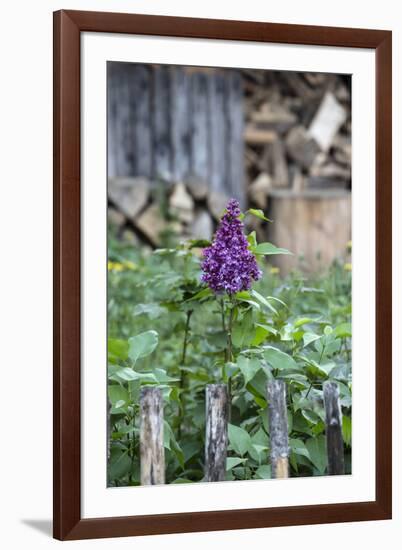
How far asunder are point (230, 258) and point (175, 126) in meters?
3.89

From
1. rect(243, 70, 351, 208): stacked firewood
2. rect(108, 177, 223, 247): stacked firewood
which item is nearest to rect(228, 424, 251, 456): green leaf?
rect(108, 177, 223, 247): stacked firewood

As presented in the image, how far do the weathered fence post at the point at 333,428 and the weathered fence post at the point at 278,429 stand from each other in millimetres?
125

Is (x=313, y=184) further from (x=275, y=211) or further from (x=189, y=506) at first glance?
(x=189, y=506)

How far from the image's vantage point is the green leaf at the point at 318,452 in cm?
277

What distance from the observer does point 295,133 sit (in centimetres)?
685

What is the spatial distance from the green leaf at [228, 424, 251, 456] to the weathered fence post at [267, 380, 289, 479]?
2.9 inches

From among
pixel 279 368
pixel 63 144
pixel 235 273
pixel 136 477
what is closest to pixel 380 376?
pixel 279 368

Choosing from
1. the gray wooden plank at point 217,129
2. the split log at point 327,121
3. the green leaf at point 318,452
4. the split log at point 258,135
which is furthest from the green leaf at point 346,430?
the split log at point 327,121

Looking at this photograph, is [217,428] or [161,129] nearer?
[217,428]

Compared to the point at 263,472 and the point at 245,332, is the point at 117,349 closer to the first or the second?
the point at 245,332

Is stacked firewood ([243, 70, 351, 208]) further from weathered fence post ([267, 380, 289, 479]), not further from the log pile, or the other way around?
weathered fence post ([267, 380, 289, 479])

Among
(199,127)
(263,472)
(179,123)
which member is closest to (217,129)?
(199,127)

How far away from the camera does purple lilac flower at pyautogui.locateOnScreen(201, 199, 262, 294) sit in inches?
105

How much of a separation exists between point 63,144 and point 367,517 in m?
1.34
